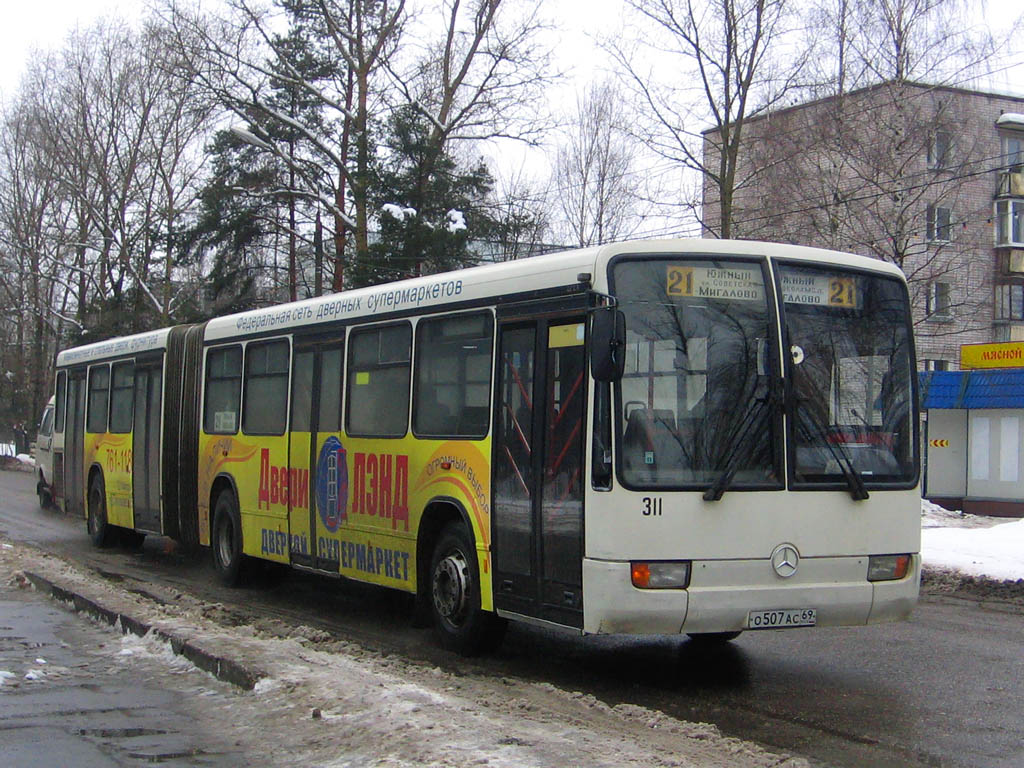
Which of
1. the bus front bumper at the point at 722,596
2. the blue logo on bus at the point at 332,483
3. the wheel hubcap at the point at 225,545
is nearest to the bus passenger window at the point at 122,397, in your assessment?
the wheel hubcap at the point at 225,545

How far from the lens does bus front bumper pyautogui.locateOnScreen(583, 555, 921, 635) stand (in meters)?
7.38

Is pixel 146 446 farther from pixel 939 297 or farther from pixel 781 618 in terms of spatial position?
pixel 939 297

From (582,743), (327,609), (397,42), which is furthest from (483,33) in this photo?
(582,743)

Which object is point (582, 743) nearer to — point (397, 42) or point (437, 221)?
point (437, 221)

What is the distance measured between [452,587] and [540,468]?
148cm

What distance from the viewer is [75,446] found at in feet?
62.8

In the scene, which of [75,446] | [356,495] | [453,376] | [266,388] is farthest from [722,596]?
[75,446]

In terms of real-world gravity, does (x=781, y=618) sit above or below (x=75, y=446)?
below

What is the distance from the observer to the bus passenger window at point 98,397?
58.2ft

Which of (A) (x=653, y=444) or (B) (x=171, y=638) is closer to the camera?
(A) (x=653, y=444)

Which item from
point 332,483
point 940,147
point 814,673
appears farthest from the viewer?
point 940,147

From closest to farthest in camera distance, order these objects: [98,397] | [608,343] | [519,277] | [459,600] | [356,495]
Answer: [608,343], [519,277], [459,600], [356,495], [98,397]

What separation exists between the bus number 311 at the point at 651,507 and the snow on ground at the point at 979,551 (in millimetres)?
6834

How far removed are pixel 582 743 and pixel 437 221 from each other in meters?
26.2
